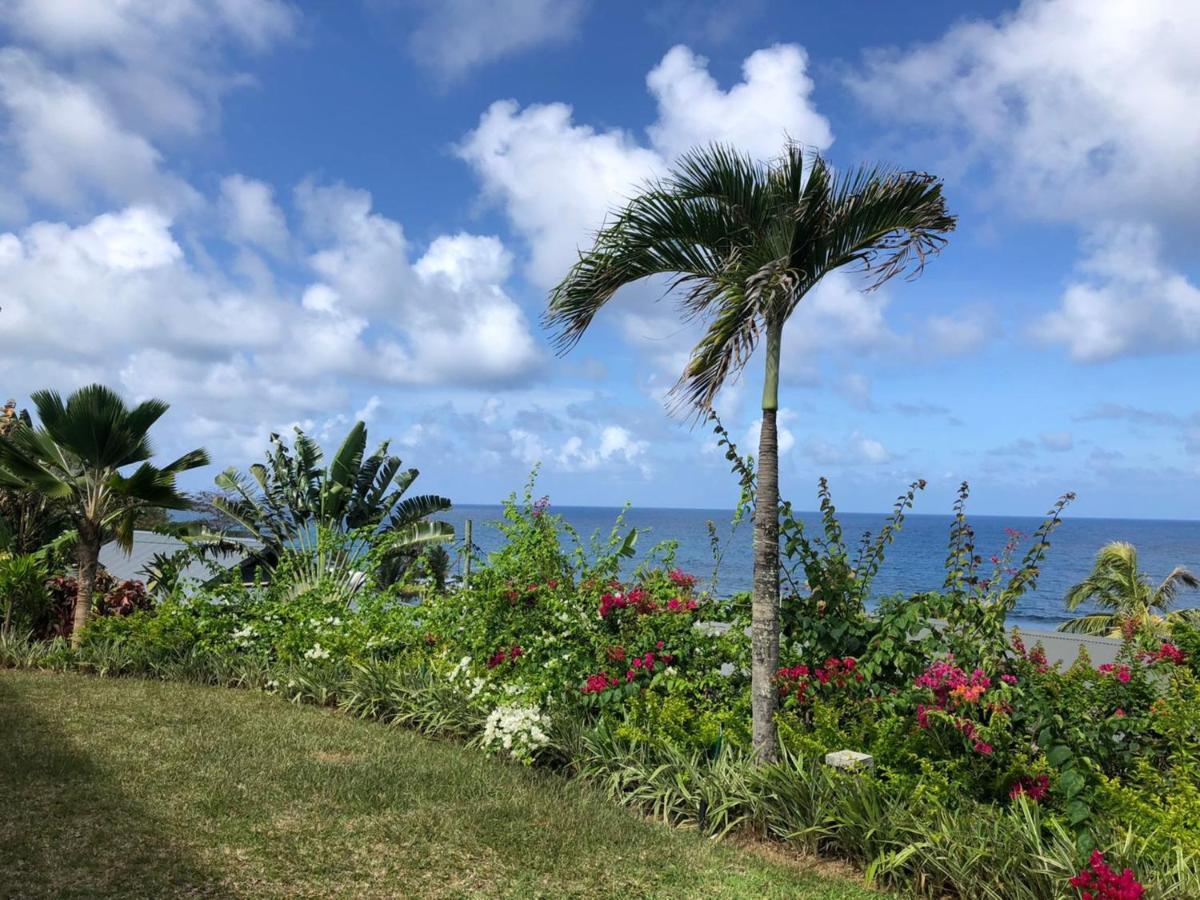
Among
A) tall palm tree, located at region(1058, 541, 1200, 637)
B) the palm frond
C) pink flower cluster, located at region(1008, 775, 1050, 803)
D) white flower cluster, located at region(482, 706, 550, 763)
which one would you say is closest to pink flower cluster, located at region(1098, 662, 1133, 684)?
pink flower cluster, located at region(1008, 775, 1050, 803)

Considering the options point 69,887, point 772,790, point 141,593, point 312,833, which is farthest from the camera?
point 141,593

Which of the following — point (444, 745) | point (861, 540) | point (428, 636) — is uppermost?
point (861, 540)

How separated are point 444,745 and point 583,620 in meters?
1.62

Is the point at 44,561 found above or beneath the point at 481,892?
above

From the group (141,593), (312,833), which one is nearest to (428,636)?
(312,833)

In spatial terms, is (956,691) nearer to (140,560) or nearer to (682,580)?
(682,580)

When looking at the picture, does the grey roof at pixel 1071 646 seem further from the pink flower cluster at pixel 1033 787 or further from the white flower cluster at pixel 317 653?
the white flower cluster at pixel 317 653

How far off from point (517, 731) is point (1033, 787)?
12.0 ft

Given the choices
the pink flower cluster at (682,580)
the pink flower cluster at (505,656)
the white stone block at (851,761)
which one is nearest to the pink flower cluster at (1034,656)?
the white stone block at (851,761)

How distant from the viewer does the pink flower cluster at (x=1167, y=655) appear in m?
5.97

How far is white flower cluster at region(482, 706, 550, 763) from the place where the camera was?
6.62 m

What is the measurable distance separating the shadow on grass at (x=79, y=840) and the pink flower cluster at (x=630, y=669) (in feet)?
10.2

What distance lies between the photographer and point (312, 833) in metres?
5.08

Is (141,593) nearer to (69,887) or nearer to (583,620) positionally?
(583,620)
